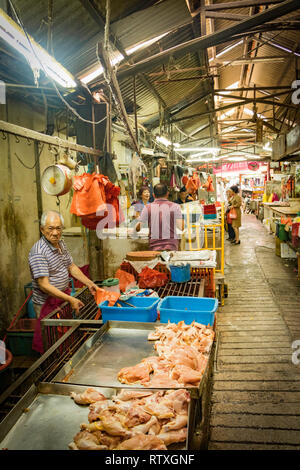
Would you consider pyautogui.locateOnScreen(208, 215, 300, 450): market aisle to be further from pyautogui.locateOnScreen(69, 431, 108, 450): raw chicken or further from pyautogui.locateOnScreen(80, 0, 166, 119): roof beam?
pyautogui.locateOnScreen(80, 0, 166, 119): roof beam

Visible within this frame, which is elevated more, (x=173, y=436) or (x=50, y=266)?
(x=50, y=266)

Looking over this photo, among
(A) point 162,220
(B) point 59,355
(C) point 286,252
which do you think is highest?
(A) point 162,220

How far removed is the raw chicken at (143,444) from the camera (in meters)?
1.59

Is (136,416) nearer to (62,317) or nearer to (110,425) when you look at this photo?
(110,425)

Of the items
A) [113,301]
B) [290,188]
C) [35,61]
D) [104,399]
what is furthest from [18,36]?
[290,188]

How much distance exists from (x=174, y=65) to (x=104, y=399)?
7.72 m

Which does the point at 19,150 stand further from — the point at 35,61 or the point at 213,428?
the point at 213,428

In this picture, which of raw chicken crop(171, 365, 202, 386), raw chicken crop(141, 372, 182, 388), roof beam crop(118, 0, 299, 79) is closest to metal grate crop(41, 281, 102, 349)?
raw chicken crop(141, 372, 182, 388)

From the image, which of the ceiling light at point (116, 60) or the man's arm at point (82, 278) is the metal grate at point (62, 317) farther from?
the ceiling light at point (116, 60)

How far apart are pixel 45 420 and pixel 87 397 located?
0.25 m

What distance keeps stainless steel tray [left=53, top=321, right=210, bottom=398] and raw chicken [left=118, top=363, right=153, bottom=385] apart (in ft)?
0.14

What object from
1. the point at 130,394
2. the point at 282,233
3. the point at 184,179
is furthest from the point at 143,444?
the point at 184,179

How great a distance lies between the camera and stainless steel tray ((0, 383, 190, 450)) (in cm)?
165

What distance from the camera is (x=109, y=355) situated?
2508 mm
